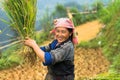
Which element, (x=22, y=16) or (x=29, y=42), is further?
(x=22, y=16)

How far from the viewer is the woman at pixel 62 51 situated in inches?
176

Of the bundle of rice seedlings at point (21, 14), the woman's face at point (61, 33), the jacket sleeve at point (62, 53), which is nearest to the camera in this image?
the jacket sleeve at point (62, 53)

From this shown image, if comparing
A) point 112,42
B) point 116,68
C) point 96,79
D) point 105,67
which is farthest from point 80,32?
point 96,79

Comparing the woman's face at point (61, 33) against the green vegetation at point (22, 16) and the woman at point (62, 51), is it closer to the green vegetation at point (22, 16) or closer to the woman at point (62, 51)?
the woman at point (62, 51)

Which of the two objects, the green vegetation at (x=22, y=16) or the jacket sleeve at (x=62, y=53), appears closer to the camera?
the jacket sleeve at (x=62, y=53)

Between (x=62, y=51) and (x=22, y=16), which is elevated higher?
(x=22, y=16)

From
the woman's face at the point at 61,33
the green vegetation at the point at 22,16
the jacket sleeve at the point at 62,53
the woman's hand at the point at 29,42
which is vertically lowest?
the jacket sleeve at the point at 62,53

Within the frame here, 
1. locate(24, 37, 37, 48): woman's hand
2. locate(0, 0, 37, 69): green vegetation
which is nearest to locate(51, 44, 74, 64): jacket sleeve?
locate(24, 37, 37, 48): woman's hand

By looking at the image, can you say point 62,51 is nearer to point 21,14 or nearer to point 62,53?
point 62,53

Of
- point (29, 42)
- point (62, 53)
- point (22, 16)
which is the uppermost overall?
point (22, 16)

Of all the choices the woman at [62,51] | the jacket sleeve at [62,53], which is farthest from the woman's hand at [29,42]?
the jacket sleeve at [62,53]

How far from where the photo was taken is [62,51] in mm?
4508

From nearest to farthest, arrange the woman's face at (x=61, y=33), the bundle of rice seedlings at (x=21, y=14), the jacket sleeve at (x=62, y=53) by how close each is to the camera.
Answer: the jacket sleeve at (x=62, y=53) < the woman's face at (x=61, y=33) < the bundle of rice seedlings at (x=21, y=14)

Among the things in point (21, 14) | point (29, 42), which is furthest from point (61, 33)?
point (21, 14)
